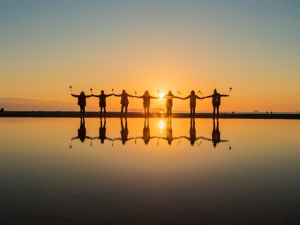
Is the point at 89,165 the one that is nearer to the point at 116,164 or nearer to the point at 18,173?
the point at 116,164

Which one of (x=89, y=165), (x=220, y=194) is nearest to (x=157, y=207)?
(x=220, y=194)

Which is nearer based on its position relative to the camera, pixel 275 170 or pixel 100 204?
pixel 100 204

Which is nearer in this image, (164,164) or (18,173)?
(18,173)

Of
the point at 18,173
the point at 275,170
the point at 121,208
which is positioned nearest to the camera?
the point at 121,208

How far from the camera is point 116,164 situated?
7.68 metres

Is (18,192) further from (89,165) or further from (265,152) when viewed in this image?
(265,152)

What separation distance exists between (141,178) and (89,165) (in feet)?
6.05

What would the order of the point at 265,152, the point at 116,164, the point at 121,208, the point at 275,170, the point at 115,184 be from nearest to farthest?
the point at 121,208
the point at 115,184
the point at 275,170
the point at 116,164
the point at 265,152

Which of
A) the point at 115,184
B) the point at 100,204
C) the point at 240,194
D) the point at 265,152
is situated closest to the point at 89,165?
the point at 115,184

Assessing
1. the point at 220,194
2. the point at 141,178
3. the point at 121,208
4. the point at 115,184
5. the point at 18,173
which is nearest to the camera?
the point at 121,208

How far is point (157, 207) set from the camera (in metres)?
4.39

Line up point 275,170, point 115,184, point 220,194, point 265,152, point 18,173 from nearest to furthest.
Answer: point 220,194 → point 115,184 → point 18,173 → point 275,170 → point 265,152

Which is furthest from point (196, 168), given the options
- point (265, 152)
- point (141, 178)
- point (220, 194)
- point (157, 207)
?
point (265, 152)

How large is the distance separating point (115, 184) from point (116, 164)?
2.05 metres
